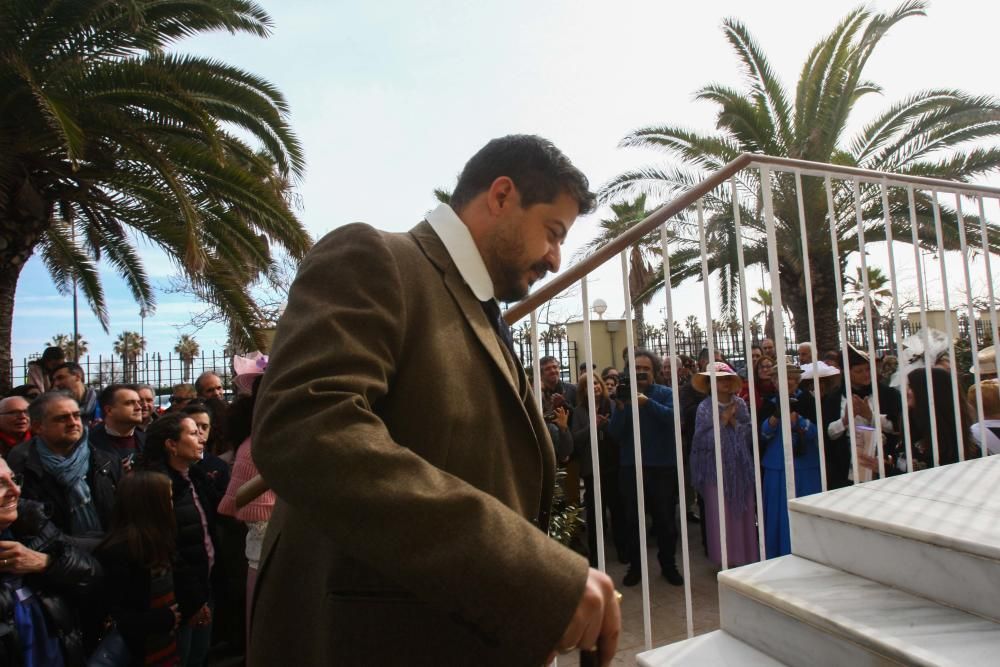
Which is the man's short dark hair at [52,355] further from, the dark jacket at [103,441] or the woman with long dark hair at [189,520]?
the woman with long dark hair at [189,520]

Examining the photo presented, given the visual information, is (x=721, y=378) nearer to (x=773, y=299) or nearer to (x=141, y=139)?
(x=773, y=299)

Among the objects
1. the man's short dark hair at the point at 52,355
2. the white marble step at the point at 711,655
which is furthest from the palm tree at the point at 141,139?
the white marble step at the point at 711,655

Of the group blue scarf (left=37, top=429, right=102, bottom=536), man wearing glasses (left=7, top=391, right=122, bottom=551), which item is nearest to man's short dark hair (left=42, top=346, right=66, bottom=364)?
man wearing glasses (left=7, top=391, right=122, bottom=551)

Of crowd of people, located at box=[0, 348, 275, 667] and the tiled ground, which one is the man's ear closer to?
crowd of people, located at box=[0, 348, 275, 667]

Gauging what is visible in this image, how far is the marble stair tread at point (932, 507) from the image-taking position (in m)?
1.66

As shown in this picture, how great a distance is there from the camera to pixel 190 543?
3.22 meters

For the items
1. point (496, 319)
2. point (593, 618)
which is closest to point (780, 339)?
point (496, 319)

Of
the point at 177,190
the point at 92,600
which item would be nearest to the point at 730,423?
the point at 92,600

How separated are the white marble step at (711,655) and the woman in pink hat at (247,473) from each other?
177cm

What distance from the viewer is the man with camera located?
4488 millimetres

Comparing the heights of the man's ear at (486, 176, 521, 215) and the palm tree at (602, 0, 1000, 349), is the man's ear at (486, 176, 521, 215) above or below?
below

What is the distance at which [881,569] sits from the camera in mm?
1840

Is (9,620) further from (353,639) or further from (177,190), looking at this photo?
(177,190)

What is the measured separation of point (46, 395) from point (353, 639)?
10.9ft
